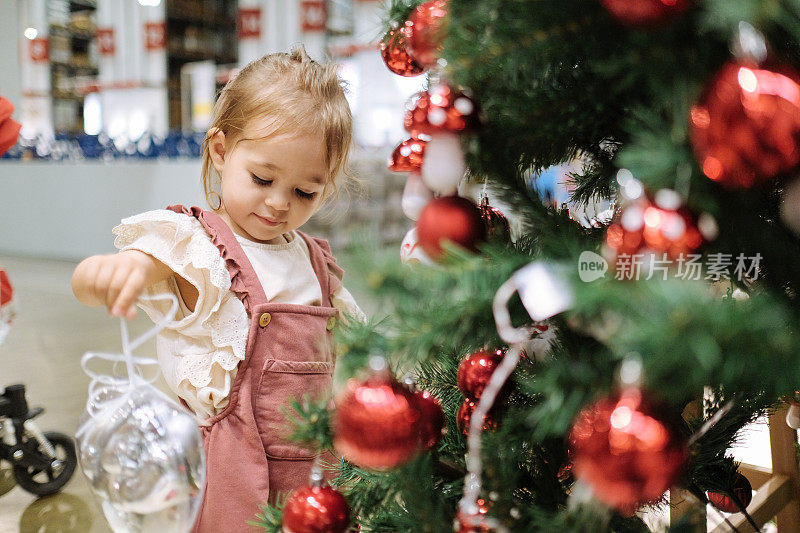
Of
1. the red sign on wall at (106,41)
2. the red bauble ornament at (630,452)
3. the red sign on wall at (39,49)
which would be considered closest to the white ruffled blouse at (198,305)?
the red bauble ornament at (630,452)

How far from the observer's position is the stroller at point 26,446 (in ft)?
4.53

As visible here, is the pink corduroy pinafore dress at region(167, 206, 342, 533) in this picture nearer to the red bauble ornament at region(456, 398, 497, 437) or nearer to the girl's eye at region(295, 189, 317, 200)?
the girl's eye at region(295, 189, 317, 200)

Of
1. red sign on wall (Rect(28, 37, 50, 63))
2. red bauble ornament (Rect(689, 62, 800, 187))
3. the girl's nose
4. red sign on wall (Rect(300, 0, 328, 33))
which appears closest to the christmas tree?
red bauble ornament (Rect(689, 62, 800, 187))

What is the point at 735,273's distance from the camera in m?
0.43

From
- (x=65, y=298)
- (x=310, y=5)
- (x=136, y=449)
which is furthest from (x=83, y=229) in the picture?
(x=136, y=449)

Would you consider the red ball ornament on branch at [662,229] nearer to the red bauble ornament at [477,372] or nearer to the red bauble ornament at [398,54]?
the red bauble ornament at [477,372]

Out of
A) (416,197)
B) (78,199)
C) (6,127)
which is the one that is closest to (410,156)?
(416,197)

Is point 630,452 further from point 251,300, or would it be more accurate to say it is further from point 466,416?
point 251,300

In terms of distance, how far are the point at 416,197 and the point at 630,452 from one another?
11.1 inches

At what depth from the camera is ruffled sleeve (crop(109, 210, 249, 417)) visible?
0.75 metres

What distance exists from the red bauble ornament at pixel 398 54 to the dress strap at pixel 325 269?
38 cm

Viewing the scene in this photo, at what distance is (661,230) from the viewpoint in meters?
0.36

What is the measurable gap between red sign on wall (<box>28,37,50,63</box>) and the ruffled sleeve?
8085 millimetres

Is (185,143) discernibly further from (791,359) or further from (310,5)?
(791,359)
